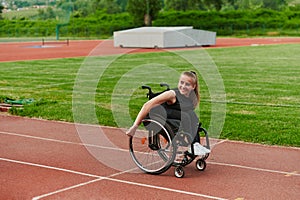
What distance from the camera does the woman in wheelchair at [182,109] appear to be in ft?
24.2

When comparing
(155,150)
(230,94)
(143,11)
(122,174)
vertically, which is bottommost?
(143,11)

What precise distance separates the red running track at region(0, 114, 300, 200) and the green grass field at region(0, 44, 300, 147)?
1.10m

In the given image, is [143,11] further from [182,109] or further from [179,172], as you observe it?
[179,172]

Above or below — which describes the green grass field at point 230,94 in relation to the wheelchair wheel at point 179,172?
below

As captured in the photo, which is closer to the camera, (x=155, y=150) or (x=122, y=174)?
(x=122, y=174)

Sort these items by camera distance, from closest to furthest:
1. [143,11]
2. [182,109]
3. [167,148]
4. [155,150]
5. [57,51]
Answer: [182,109] < [167,148] < [155,150] < [57,51] < [143,11]

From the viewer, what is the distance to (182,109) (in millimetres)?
7434

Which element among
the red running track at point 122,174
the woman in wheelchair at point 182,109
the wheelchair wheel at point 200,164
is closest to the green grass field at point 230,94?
the red running track at point 122,174

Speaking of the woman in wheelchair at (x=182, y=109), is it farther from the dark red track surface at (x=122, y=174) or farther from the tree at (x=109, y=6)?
the tree at (x=109, y=6)

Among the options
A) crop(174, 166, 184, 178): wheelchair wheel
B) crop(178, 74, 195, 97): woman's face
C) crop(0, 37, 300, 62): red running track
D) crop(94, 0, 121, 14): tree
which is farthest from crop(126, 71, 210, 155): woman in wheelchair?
crop(94, 0, 121, 14): tree

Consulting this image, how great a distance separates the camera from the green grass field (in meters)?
10.5

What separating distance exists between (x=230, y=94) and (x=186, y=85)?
7.99 metres

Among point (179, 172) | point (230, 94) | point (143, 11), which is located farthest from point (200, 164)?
point (143, 11)

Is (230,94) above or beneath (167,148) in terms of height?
beneath
